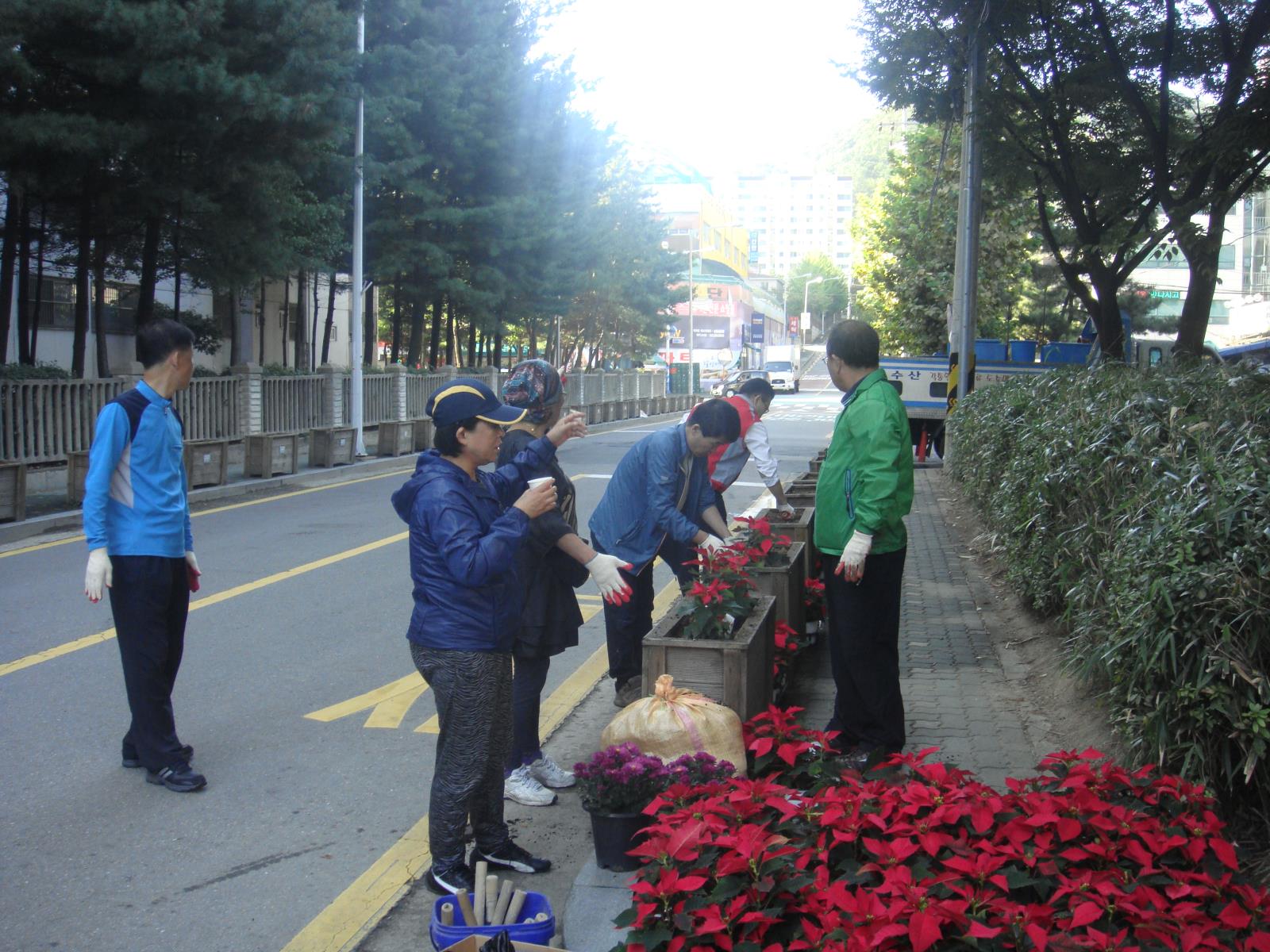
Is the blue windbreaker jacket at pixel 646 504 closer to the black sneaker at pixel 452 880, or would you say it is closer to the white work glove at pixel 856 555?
the white work glove at pixel 856 555

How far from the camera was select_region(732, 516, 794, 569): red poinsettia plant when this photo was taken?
6.38 m

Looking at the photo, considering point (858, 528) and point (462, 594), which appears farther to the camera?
point (858, 528)

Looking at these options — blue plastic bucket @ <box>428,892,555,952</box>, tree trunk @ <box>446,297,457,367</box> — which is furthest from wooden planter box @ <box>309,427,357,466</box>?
blue plastic bucket @ <box>428,892,555,952</box>

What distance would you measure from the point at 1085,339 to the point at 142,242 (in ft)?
60.8

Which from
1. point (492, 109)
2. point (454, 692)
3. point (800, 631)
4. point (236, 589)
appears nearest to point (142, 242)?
point (492, 109)

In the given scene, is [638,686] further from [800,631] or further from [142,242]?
[142,242]

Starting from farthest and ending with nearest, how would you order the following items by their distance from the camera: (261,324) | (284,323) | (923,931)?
1. (284,323)
2. (261,324)
3. (923,931)

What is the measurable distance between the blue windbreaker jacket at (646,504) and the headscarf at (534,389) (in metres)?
1.05

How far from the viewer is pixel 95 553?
→ 490cm

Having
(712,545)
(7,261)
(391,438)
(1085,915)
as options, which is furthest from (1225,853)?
(391,438)

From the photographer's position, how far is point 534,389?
468 centimetres

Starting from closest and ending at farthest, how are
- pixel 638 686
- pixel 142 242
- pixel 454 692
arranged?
pixel 454 692 → pixel 638 686 → pixel 142 242

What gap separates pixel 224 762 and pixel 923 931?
3.82 meters

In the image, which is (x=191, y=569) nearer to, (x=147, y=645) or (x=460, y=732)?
(x=147, y=645)
